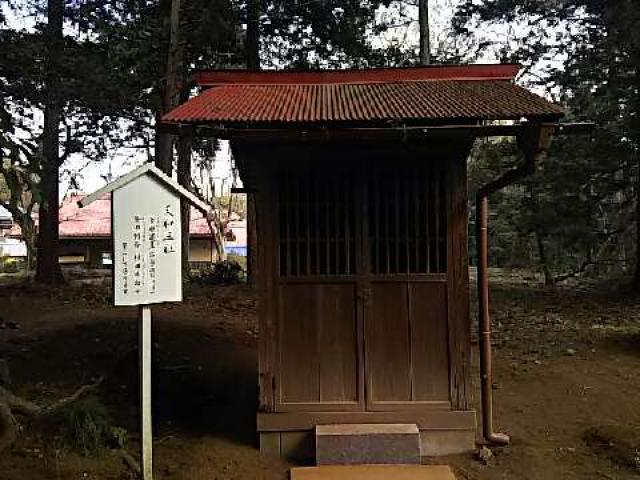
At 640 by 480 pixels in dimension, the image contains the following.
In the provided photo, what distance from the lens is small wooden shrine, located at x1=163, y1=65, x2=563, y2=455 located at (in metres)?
5.14

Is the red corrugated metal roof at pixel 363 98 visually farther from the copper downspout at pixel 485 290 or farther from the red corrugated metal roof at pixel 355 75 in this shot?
the copper downspout at pixel 485 290

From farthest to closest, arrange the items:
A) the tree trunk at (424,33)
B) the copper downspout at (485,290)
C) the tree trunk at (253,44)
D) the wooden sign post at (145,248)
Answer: the tree trunk at (253,44) → the tree trunk at (424,33) → the copper downspout at (485,290) → the wooden sign post at (145,248)

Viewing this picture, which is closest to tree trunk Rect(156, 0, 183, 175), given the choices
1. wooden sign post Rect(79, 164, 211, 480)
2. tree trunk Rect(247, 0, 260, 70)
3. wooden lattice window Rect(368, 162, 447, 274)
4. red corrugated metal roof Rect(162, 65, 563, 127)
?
tree trunk Rect(247, 0, 260, 70)

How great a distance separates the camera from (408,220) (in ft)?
17.5

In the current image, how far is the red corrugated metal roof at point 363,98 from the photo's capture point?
452 cm

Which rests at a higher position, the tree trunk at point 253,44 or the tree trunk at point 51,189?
the tree trunk at point 253,44

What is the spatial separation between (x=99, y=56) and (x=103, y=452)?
9.17 meters

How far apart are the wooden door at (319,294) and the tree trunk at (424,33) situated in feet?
29.3

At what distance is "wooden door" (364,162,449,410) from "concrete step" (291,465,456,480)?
0.53 meters

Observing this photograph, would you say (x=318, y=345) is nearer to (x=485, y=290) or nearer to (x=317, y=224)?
(x=317, y=224)

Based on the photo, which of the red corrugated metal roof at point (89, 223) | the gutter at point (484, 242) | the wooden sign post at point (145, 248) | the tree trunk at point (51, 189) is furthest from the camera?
the red corrugated metal roof at point (89, 223)

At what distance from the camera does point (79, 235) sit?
27203 millimetres

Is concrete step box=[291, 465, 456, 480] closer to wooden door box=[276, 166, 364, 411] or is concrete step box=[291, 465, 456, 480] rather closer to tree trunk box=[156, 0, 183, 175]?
wooden door box=[276, 166, 364, 411]

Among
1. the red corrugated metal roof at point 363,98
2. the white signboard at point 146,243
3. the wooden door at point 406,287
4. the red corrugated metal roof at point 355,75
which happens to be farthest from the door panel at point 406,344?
the red corrugated metal roof at point 355,75
